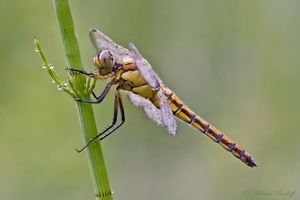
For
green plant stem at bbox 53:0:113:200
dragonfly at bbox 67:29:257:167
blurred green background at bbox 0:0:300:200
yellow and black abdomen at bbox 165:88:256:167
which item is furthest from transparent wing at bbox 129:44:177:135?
blurred green background at bbox 0:0:300:200

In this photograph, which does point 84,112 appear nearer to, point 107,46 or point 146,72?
point 146,72

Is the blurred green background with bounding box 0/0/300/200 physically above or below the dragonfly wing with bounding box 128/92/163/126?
above

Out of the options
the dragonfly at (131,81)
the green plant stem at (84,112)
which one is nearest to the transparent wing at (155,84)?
the dragonfly at (131,81)

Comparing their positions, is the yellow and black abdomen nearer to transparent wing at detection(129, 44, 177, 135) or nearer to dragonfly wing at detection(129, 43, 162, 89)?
transparent wing at detection(129, 44, 177, 135)

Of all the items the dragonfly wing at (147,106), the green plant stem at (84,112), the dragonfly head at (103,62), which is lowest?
the green plant stem at (84,112)

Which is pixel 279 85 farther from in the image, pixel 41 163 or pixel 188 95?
pixel 41 163

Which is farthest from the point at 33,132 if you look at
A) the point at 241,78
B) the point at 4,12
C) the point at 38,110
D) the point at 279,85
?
the point at 279,85

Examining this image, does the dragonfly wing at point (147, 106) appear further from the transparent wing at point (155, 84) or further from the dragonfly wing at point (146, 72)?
the dragonfly wing at point (146, 72)

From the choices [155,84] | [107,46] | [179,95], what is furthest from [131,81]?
[179,95]
